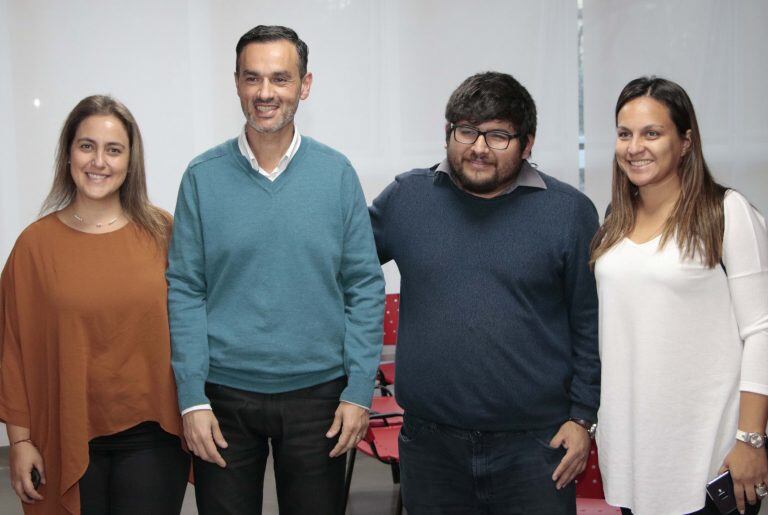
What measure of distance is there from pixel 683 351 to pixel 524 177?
0.59m

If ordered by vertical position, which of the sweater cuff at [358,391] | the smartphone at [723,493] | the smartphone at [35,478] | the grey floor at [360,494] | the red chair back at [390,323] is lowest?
the grey floor at [360,494]

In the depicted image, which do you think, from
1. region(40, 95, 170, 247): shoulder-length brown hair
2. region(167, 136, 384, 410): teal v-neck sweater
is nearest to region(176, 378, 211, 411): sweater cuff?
region(167, 136, 384, 410): teal v-neck sweater

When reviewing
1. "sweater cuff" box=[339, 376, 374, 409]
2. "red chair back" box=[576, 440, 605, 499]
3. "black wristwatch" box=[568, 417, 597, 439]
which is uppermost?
"sweater cuff" box=[339, 376, 374, 409]

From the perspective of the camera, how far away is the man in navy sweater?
6.61 ft

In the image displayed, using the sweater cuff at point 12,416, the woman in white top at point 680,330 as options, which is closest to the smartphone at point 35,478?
the sweater cuff at point 12,416

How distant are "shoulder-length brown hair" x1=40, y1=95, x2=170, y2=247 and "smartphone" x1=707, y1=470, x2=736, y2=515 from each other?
4.92ft

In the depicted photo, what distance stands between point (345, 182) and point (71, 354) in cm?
81

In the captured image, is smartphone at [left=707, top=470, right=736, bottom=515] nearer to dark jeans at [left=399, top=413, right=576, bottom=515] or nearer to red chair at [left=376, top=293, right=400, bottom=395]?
dark jeans at [left=399, top=413, right=576, bottom=515]

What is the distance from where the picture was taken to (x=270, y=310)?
77.4 inches

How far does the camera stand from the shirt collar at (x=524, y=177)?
6.82ft

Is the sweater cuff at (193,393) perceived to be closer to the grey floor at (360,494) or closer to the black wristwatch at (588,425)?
the black wristwatch at (588,425)

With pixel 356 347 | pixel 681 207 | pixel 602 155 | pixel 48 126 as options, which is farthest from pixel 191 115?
pixel 681 207

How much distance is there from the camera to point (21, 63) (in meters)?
4.25

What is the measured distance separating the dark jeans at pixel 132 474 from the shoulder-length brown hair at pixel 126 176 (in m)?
0.52
